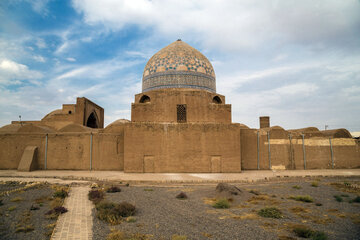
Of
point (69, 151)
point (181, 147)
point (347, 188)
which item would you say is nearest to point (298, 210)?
point (347, 188)

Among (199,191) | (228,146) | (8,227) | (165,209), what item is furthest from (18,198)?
(228,146)

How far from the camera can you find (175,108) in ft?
41.0

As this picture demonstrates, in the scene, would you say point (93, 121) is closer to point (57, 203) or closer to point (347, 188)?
point (57, 203)

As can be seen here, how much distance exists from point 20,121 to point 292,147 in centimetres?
2185

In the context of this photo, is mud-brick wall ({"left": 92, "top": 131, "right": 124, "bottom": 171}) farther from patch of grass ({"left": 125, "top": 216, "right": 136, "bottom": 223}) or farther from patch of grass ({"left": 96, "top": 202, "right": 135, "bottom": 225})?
patch of grass ({"left": 125, "top": 216, "right": 136, "bottom": 223})

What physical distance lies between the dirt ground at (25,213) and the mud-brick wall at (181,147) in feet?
14.6

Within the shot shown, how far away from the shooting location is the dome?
45.6ft

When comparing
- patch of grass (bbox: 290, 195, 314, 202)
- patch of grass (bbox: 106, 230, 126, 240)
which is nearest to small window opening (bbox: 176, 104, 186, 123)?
patch of grass (bbox: 290, 195, 314, 202)

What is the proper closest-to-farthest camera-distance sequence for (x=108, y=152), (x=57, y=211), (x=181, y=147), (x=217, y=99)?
1. (x=57, y=211)
2. (x=181, y=147)
3. (x=108, y=152)
4. (x=217, y=99)

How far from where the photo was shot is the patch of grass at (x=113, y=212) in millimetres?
4699

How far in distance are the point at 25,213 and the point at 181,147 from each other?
295 inches

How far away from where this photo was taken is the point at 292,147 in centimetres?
1399

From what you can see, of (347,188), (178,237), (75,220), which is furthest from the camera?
(347,188)

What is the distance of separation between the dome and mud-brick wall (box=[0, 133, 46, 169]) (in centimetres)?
703
